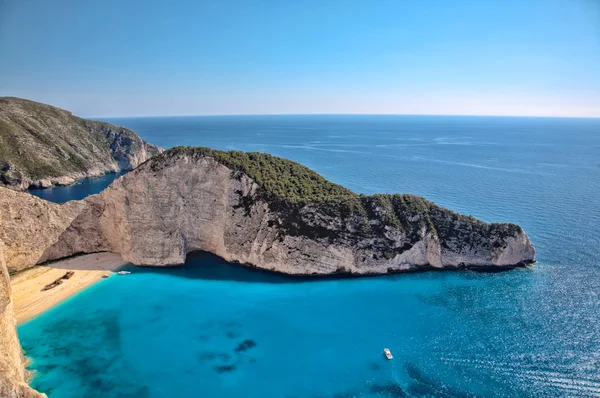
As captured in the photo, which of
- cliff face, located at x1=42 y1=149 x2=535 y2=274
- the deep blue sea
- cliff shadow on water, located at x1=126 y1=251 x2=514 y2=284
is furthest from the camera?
cliff face, located at x1=42 y1=149 x2=535 y2=274

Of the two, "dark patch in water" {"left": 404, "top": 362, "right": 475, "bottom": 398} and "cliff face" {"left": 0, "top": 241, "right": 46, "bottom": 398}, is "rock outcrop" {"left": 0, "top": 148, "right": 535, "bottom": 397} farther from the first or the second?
"cliff face" {"left": 0, "top": 241, "right": 46, "bottom": 398}

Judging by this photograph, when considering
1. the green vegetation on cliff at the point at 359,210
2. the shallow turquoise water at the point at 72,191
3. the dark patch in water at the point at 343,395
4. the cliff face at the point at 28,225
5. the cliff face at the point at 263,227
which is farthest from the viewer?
the shallow turquoise water at the point at 72,191

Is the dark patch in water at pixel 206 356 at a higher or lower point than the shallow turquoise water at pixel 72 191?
lower

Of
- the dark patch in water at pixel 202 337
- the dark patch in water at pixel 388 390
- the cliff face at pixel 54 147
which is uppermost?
the cliff face at pixel 54 147

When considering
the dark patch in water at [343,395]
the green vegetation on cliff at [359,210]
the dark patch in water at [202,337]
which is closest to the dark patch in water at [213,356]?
the dark patch in water at [202,337]

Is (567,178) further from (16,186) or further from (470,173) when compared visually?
(16,186)

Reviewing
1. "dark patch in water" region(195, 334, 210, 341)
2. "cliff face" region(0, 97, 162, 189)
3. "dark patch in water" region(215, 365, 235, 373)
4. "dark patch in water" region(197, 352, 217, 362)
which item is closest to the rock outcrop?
"dark patch in water" region(195, 334, 210, 341)

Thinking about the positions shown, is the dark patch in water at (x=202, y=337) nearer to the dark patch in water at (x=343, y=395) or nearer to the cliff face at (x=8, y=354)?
the cliff face at (x=8, y=354)
